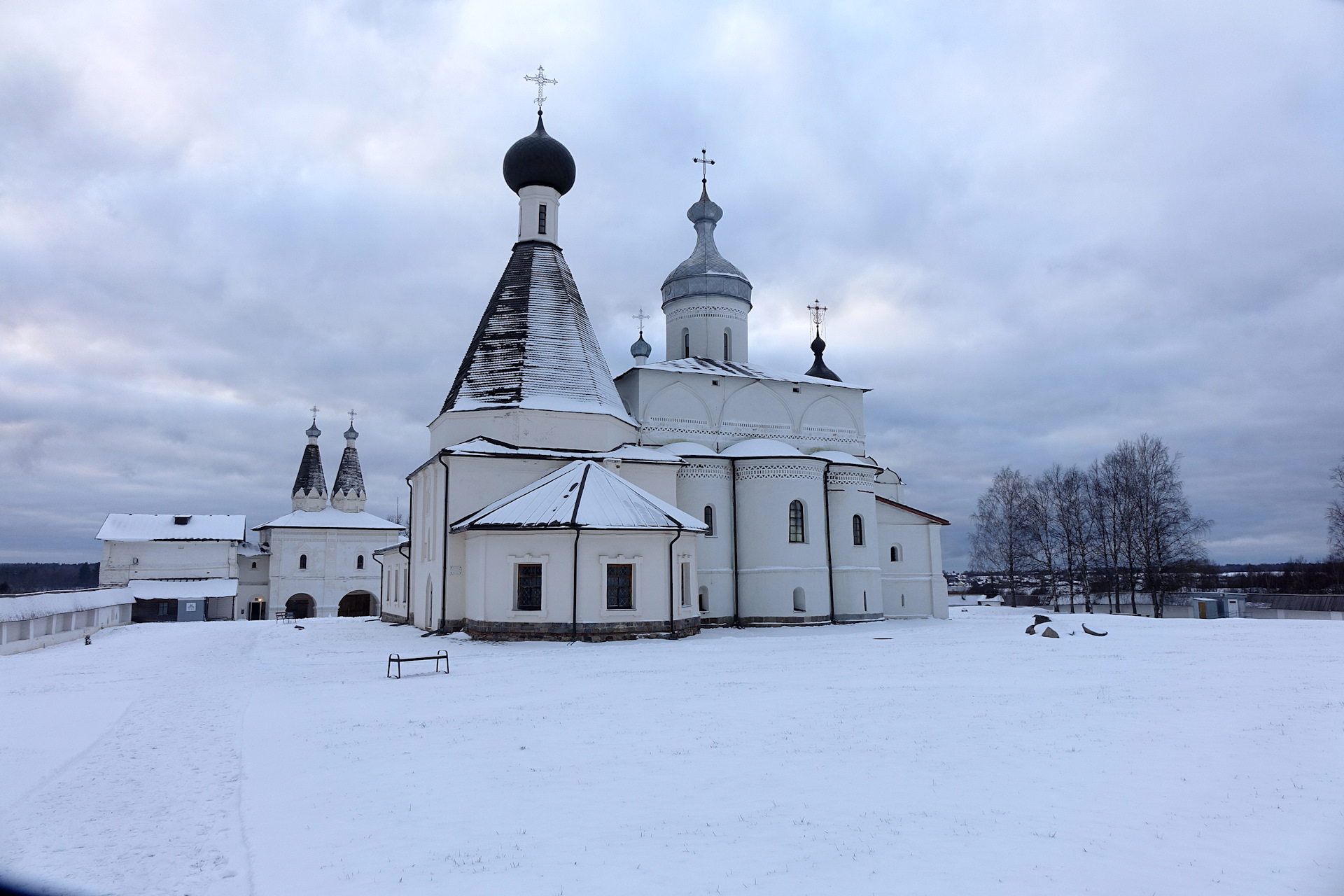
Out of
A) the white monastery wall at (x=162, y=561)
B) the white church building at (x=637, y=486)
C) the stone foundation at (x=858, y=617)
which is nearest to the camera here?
the white church building at (x=637, y=486)

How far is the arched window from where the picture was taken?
77.2 ft

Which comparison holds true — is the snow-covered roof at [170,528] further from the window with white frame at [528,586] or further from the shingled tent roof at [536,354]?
the window with white frame at [528,586]

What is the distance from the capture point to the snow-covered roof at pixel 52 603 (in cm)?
1791


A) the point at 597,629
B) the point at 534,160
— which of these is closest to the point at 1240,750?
the point at 597,629

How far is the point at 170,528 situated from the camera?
1781 inches

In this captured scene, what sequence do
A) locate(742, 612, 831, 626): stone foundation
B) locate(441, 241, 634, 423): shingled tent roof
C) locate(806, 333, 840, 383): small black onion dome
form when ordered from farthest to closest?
locate(806, 333, 840, 383): small black onion dome, locate(742, 612, 831, 626): stone foundation, locate(441, 241, 634, 423): shingled tent roof

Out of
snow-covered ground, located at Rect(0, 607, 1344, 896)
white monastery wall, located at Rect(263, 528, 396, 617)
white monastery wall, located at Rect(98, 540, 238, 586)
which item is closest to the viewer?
snow-covered ground, located at Rect(0, 607, 1344, 896)

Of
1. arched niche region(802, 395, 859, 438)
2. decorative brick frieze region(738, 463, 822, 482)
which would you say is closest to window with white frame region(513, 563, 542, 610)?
decorative brick frieze region(738, 463, 822, 482)

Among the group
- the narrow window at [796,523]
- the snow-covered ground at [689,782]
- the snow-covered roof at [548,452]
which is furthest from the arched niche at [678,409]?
the snow-covered ground at [689,782]

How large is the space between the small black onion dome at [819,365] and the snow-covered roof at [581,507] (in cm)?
1655

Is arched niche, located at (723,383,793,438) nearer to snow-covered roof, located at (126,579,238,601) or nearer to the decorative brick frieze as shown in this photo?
the decorative brick frieze

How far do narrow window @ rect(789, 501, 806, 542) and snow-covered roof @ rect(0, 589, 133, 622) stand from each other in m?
18.9

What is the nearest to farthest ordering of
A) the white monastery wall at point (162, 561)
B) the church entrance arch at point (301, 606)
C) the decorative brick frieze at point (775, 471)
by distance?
the decorative brick frieze at point (775, 471) < the white monastery wall at point (162, 561) < the church entrance arch at point (301, 606)

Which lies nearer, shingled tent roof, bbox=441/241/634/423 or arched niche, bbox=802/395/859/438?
shingled tent roof, bbox=441/241/634/423
